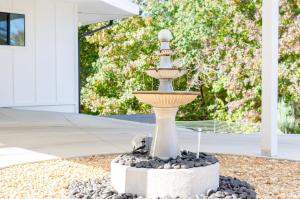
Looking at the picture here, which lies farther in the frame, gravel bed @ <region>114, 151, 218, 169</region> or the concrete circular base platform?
gravel bed @ <region>114, 151, 218, 169</region>

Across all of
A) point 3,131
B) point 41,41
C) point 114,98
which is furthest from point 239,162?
point 114,98

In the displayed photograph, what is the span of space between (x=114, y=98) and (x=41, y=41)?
25.3 feet

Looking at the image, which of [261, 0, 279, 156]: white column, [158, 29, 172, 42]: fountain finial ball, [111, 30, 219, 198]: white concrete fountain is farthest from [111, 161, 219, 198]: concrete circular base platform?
[261, 0, 279, 156]: white column

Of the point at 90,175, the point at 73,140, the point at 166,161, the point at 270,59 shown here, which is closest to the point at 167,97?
the point at 166,161

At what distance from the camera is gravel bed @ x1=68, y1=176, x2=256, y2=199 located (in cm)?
376

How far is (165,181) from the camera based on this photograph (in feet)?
12.2

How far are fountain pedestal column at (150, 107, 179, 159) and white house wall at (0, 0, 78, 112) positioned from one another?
271 inches

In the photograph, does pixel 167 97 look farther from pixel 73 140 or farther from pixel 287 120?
pixel 287 120

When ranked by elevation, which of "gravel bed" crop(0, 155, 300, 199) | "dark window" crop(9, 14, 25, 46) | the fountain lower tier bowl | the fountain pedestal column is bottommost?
"gravel bed" crop(0, 155, 300, 199)

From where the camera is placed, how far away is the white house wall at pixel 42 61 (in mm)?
10188

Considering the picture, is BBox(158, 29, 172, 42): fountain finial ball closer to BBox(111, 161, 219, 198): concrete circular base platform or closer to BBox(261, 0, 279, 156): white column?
BBox(111, 161, 219, 198): concrete circular base platform

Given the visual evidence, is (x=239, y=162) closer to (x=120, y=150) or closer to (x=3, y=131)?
(x=120, y=150)

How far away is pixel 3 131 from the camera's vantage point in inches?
294

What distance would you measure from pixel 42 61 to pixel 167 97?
7.41m
